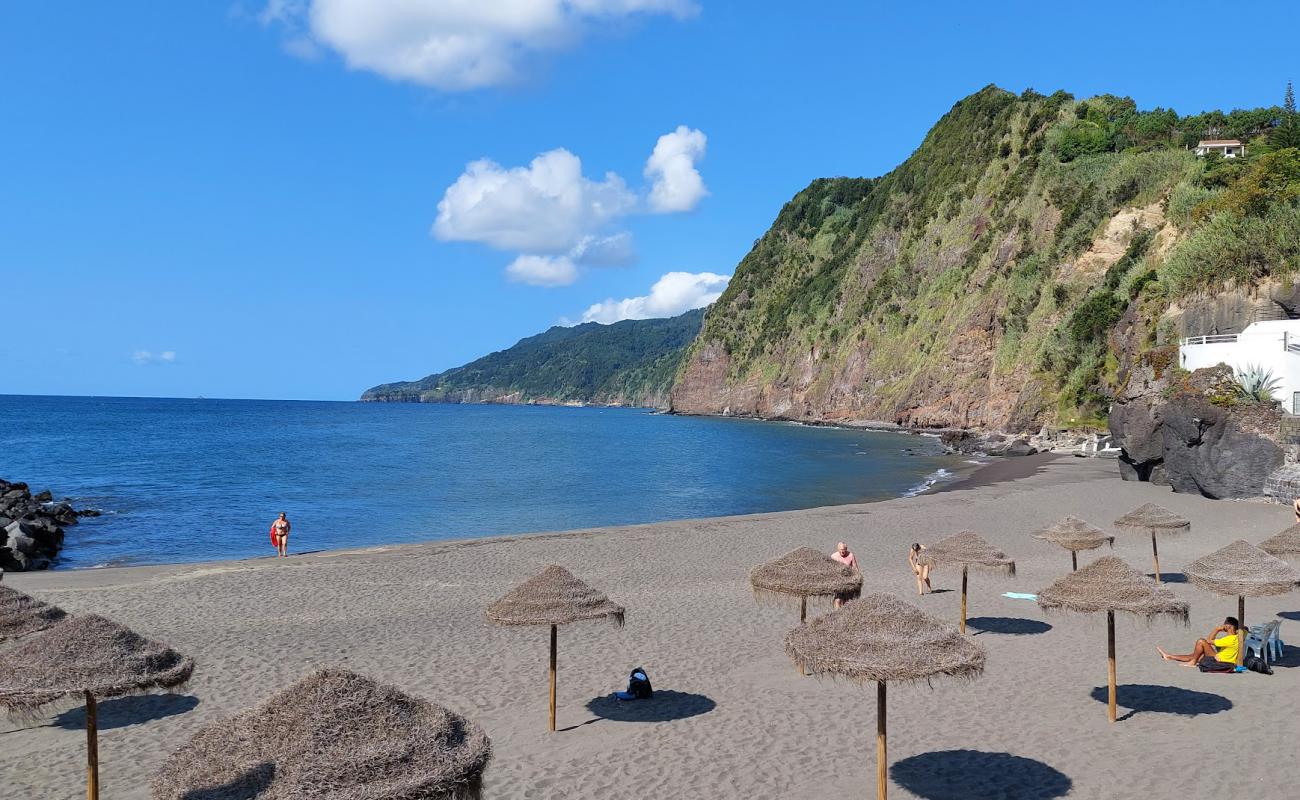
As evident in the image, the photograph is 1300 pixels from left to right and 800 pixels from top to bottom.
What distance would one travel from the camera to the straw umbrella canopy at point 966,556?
14.7m

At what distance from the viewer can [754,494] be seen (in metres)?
42.9

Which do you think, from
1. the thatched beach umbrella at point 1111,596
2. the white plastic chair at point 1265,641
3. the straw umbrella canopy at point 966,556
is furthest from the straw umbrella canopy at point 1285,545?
the thatched beach umbrella at point 1111,596

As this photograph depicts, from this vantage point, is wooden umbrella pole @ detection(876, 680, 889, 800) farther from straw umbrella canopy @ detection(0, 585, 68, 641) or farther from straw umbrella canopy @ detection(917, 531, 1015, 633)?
straw umbrella canopy @ detection(0, 585, 68, 641)

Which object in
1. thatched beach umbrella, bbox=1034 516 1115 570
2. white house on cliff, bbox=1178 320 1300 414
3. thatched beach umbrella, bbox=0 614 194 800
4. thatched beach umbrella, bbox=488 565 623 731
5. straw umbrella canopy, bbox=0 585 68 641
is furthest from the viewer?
white house on cliff, bbox=1178 320 1300 414

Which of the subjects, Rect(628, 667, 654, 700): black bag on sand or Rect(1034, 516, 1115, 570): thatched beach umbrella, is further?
Rect(1034, 516, 1115, 570): thatched beach umbrella

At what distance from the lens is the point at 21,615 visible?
10.2 m

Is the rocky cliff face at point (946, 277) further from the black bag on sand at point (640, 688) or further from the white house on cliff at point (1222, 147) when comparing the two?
the black bag on sand at point (640, 688)

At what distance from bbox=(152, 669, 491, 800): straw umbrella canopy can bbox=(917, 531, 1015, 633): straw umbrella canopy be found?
11.0m

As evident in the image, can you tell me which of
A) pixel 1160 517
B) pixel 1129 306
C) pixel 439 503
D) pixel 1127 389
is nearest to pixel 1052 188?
pixel 1129 306

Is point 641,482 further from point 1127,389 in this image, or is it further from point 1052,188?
point 1052,188

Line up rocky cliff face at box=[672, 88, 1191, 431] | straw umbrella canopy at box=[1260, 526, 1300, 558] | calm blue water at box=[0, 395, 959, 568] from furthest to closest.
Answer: rocky cliff face at box=[672, 88, 1191, 431] < calm blue water at box=[0, 395, 959, 568] < straw umbrella canopy at box=[1260, 526, 1300, 558]

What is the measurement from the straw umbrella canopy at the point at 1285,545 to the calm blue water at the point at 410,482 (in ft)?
76.5

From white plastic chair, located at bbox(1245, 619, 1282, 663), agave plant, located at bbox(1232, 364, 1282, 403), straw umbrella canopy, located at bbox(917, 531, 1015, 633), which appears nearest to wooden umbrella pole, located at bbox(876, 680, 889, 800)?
straw umbrella canopy, located at bbox(917, 531, 1015, 633)

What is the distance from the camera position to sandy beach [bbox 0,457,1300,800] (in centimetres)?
911
